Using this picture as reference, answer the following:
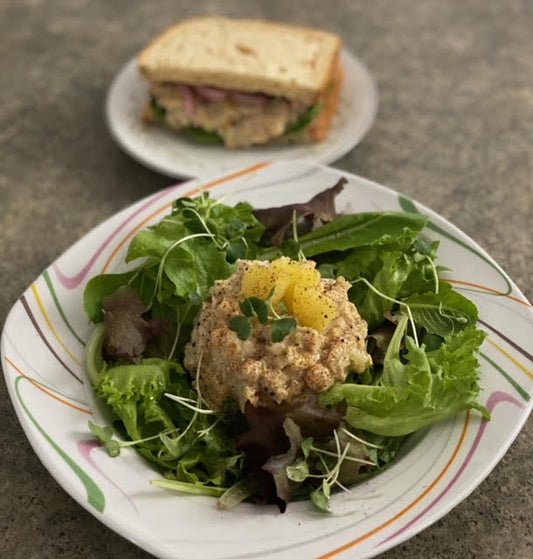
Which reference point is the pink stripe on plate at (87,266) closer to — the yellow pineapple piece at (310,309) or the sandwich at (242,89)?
the yellow pineapple piece at (310,309)

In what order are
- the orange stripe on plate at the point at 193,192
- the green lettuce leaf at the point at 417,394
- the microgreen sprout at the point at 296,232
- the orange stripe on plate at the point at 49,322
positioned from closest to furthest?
the green lettuce leaf at the point at 417,394
the orange stripe on plate at the point at 49,322
the microgreen sprout at the point at 296,232
the orange stripe on plate at the point at 193,192

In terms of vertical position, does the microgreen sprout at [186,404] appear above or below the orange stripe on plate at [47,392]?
above

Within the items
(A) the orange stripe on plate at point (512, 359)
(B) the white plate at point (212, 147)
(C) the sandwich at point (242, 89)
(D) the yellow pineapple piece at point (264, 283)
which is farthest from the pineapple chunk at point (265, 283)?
(C) the sandwich at point (242, 89)

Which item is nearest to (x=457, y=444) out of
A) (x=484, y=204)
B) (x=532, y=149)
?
(x=484, y=204)

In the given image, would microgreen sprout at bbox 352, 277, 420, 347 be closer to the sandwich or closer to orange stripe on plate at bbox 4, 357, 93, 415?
orange stripe on plate at bbox 4, 357, 93, 415

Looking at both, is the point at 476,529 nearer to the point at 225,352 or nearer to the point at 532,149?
the point at 225,352

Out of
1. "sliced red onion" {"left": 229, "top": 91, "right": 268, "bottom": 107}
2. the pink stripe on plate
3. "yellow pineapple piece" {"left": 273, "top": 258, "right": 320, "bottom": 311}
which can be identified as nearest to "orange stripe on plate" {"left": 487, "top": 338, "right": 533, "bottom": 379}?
"yellow pineapple piece" {"left": 273, "top": 258, "right": 320, "bottom": 311}

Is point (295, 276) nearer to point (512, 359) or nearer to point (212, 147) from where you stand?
point (512, 359)

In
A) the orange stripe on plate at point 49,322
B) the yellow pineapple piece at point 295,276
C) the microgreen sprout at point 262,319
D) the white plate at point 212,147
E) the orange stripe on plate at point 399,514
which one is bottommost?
the white plate at point 212,147
